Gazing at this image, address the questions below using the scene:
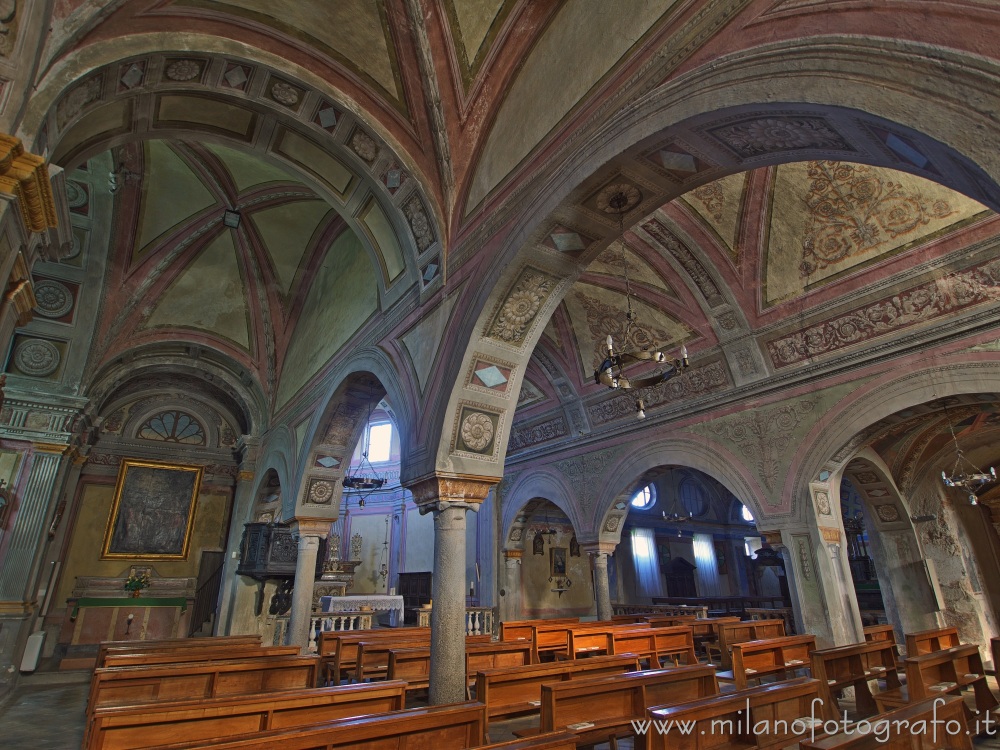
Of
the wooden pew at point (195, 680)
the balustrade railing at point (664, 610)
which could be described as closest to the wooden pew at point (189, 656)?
the wooden pew at point (195, 680)

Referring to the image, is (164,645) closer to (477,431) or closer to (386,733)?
(477,431)

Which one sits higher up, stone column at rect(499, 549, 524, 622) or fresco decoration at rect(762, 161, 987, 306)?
fresco decoration at rect(762, 161, 987, 306)

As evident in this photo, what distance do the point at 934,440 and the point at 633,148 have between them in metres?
9.96

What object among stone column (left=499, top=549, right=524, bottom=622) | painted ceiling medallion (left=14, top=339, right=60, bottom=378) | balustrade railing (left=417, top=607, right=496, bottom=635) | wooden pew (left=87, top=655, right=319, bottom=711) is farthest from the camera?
stone column (left=499, top=549, right=524, bottom=622)

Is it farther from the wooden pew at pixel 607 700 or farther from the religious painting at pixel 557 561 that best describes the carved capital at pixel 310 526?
the wooden pew at pixel 607 700

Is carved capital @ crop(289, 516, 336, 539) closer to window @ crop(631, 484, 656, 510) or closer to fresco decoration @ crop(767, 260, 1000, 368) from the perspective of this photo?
fresco decoration @ crop(767, 260, 1000, 368)

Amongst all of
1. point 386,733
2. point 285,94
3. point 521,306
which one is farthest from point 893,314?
point 285,94

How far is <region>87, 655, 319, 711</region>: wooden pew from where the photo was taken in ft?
14.8

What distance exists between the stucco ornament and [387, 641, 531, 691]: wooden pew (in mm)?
2306

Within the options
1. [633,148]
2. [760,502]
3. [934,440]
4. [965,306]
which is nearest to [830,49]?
Answer: [633,148]

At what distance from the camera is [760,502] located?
8859mm

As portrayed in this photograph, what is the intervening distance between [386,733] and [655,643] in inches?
211

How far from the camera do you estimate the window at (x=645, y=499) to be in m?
19.1

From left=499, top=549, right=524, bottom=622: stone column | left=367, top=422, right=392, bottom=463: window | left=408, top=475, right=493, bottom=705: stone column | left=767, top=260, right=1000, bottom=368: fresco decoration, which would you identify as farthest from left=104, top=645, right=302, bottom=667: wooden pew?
left=367, top=422, right=392, bottom=463: window
